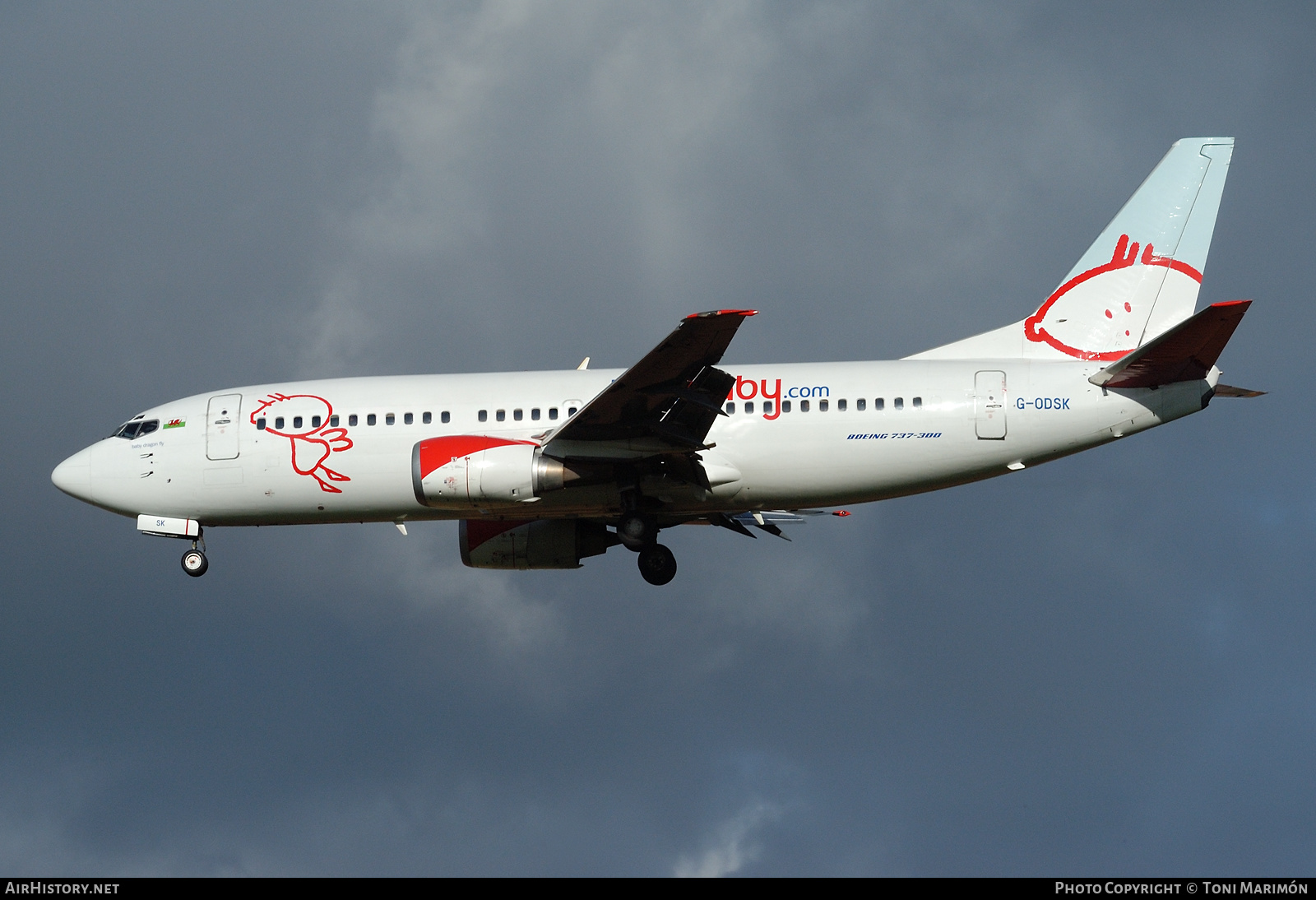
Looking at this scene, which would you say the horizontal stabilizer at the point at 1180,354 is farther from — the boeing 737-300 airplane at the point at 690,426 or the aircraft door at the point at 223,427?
the aircraft door at the point at 223,427

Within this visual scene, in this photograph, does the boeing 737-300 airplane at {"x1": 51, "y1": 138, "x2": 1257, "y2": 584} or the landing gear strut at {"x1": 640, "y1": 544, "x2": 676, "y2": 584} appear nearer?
the boeing 737-300 airplane at {"x1": 51, "y1": 138, "x2": 1257, "y2": 584}

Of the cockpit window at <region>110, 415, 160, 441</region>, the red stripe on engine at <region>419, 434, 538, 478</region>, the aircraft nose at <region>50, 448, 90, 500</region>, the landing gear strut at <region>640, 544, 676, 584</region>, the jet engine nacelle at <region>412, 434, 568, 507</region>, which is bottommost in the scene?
the landing gear strut at <region>640, 544, 676, 584</region>

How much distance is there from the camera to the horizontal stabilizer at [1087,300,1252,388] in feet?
93.7

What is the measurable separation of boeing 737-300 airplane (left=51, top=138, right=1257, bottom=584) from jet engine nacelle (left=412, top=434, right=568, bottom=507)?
0.12ft

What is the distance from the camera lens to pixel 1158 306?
33.8 meters

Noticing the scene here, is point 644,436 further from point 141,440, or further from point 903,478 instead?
point 141,440

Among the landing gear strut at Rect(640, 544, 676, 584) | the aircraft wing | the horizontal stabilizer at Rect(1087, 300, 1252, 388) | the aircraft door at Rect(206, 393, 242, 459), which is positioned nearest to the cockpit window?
the aircraft door at Rect(206, 393, 242, 459)

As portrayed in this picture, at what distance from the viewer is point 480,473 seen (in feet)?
101

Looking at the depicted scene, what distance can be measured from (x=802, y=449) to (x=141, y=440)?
577 inches

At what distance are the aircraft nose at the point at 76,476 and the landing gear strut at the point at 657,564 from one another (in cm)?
1241

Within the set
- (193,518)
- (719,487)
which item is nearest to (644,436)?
(719,487)

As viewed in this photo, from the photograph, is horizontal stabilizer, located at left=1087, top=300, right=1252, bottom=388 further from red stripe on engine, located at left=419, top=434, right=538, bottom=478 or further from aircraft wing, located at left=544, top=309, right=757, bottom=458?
red stripe on engine, located at left=419, top=434, right=538, bottom=478

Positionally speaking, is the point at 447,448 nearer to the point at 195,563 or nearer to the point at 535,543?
the point at 535,543

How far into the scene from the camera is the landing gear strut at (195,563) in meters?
34.2
